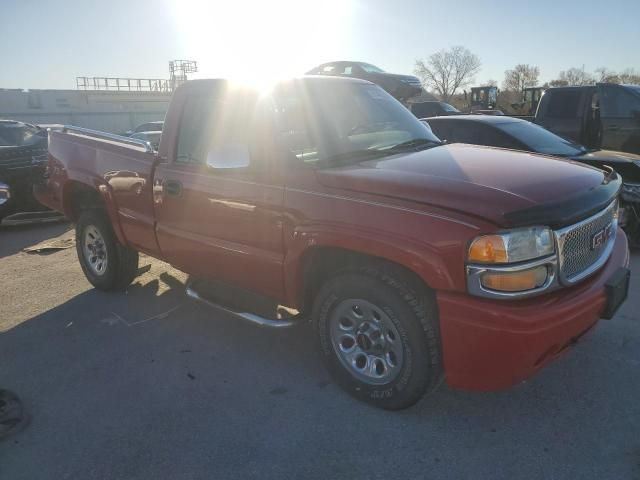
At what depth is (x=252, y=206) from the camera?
3.30 metres

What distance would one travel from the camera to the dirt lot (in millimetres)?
2596

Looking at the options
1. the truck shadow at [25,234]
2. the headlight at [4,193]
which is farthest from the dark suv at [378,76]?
the headlight at [4,193]

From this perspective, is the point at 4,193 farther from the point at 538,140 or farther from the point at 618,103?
the point at 618,103

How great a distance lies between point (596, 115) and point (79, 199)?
7.95 m

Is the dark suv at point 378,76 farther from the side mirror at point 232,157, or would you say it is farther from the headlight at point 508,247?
the headlight at point 508,247

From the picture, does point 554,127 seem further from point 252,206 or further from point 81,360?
point 81,360

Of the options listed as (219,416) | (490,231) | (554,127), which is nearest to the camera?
(490,231)

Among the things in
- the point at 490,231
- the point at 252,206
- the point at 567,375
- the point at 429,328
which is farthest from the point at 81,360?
the point at 567,375

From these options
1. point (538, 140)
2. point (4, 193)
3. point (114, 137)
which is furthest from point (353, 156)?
point (4, 193)

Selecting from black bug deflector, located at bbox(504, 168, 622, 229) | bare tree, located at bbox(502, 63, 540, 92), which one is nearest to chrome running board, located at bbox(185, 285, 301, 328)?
black bug deflector, located at bbox(504, 168, 622, 229)

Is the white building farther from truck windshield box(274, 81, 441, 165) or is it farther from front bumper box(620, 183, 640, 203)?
truck windshield box(274, 81, 441, 165)

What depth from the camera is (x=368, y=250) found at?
8.79 ft

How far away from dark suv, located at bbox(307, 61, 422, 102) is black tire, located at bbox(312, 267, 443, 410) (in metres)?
13.8

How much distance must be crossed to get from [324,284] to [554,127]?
7.32 meters
